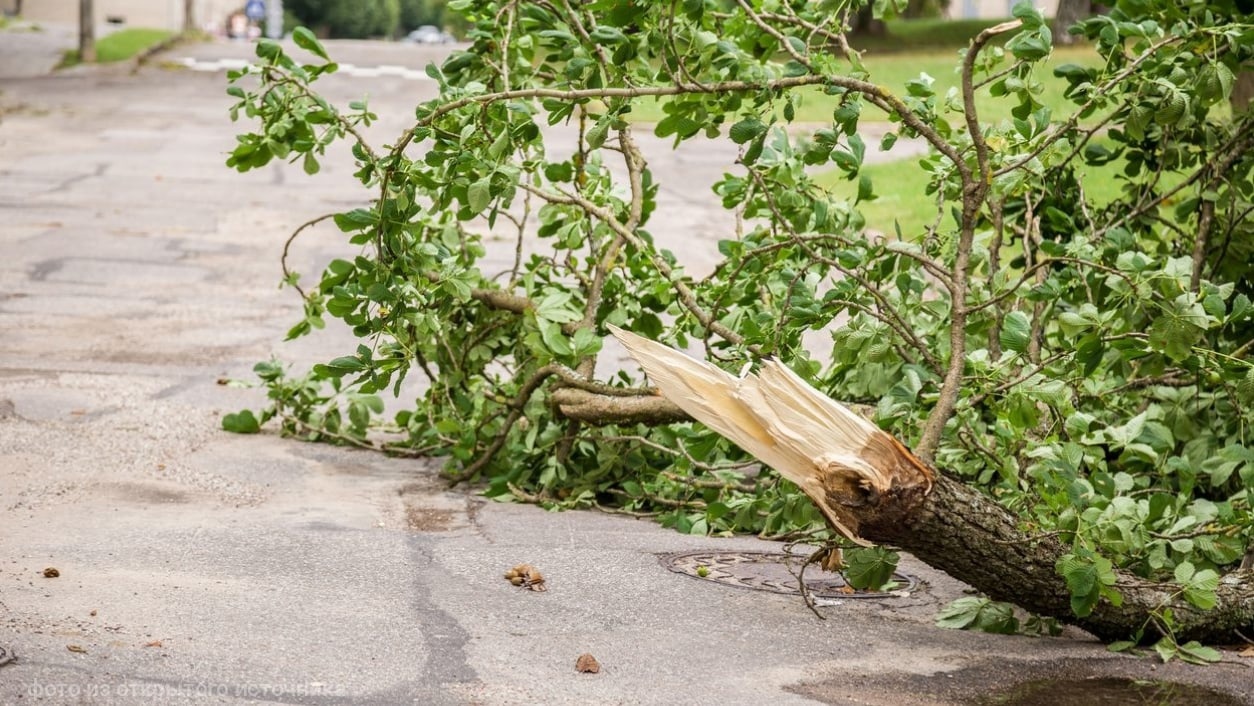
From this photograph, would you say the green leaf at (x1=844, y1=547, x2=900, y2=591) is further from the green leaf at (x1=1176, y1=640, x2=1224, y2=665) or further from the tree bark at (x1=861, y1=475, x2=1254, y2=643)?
the green leaf at (x1=1176, y1=640, x2=1224, y2=665)

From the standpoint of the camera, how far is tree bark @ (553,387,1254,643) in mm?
4406

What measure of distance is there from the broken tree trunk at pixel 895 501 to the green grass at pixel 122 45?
27.8 meters

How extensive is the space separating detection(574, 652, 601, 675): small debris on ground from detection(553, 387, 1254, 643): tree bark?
0.83 meters

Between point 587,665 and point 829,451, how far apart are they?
36.1 inches

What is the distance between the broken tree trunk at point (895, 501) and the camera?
4340 mm

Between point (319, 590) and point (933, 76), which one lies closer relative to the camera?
point (319, 590)

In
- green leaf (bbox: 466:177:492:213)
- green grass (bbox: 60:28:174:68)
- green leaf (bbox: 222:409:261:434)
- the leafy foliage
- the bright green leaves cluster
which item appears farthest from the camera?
green grass (bbox: 60:28:174:68)

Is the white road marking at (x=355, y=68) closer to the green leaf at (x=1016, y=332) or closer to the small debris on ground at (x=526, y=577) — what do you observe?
the small debris on ground at (x=526, y=577)

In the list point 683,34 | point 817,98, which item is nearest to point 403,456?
point 683,34

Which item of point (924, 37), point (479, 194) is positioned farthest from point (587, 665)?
point (924, 37)

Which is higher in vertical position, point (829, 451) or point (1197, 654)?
point (829, 451)

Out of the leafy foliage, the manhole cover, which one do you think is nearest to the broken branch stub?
the leafy foliage

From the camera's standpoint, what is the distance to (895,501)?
4.36 meters

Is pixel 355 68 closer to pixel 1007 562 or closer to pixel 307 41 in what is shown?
pixel 307 41
